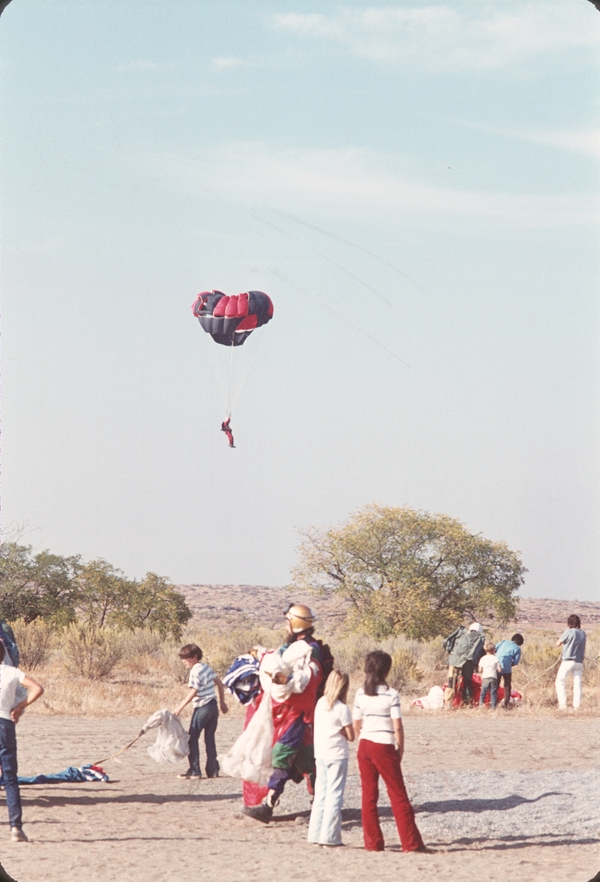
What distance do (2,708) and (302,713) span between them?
2.41m

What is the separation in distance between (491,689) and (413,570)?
566 inches

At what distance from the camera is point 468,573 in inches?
1371

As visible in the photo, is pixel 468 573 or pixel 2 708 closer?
pixel 2 708

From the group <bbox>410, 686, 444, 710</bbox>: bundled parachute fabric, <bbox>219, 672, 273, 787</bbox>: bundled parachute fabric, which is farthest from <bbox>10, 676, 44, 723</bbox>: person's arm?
<bbox>410, 686, 444, 710</bbox>: bundled parachute fabric

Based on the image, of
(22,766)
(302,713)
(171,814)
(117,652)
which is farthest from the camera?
(117,652)

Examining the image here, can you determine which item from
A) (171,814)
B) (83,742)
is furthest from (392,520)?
(171,814)

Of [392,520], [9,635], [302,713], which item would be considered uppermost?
[392,520]

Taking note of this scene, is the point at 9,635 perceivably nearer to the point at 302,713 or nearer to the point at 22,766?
the point at 302,713

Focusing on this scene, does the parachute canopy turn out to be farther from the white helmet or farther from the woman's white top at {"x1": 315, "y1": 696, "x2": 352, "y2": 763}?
the woman's white top at {"x1": 315, "y1": 696, "x2": 352, "y2": 763}

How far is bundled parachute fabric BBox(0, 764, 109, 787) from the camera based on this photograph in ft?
38.5

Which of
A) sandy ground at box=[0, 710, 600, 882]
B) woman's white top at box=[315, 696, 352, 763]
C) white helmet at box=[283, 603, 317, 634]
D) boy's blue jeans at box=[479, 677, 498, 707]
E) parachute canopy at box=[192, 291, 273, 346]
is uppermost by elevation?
parachute canopy at box=[192, 291, 273, 346]

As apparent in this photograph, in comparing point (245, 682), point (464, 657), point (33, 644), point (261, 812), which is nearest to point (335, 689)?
point (245, 682)

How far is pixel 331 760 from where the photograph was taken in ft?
29.0

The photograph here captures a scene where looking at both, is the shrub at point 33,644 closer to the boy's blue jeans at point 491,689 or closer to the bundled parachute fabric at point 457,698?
the bundled parachute fabric at point 457,698
